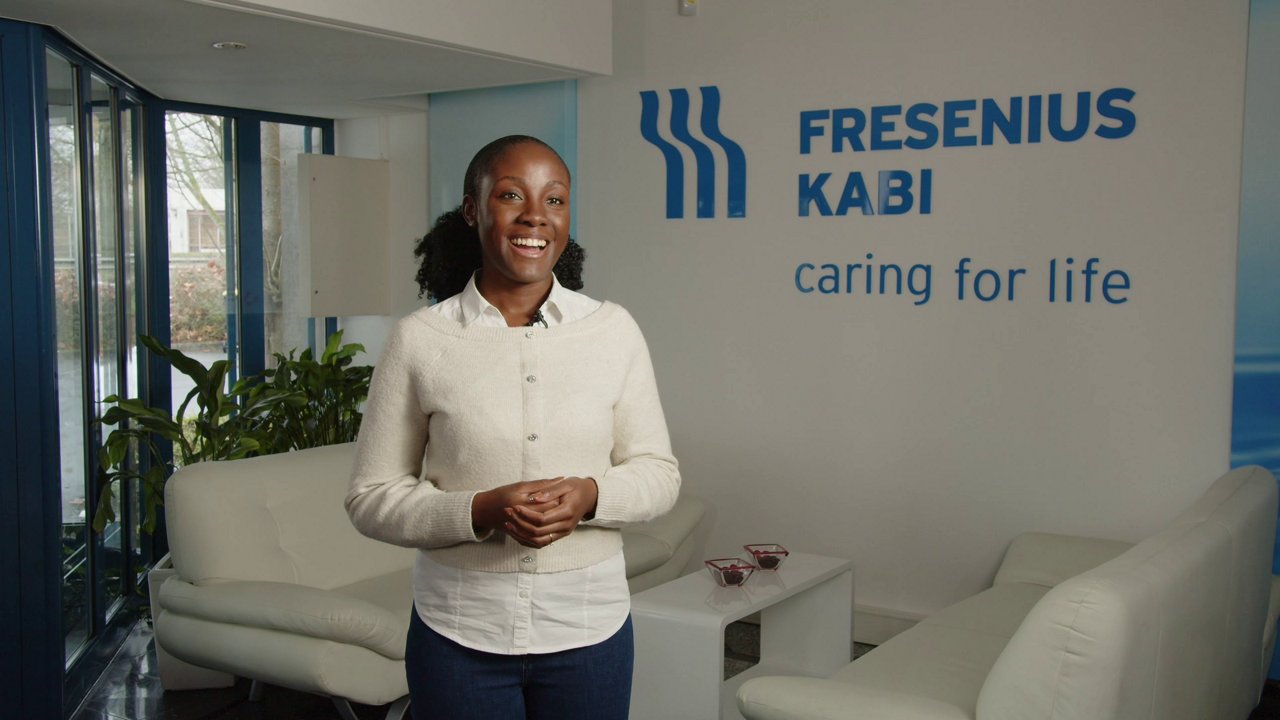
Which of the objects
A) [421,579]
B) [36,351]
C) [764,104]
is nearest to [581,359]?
[421,579]

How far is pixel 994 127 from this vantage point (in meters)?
4.48

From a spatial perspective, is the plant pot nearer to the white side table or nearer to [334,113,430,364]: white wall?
the white side table

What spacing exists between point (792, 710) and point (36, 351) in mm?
2656

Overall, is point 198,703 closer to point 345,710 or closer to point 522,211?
point 345,710

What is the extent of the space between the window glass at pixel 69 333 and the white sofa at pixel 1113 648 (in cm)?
269

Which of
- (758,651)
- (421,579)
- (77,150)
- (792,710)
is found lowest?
(758,651)

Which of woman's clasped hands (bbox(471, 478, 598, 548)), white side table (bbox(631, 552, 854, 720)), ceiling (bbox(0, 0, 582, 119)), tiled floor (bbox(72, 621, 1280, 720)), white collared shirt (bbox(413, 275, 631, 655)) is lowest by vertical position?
tiled floor (bbox(72, 621, 1280, 720))

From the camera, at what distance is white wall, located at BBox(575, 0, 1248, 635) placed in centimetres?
420

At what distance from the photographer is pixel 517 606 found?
161 cm

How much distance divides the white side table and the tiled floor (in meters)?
0.34

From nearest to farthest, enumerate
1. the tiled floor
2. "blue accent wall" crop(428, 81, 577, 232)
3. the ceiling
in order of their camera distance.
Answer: the ceiling
the tiled floor
"blue accent wall" crop(428, 81, 577, 232)

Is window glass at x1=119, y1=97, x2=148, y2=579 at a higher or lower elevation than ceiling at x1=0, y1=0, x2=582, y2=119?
lower

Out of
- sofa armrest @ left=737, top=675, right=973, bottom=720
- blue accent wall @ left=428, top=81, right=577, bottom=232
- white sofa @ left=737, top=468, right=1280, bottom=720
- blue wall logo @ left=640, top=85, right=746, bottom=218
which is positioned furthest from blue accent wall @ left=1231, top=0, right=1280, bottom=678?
→ blue accent wall @ left=428, top=81, right=577, bottom=232

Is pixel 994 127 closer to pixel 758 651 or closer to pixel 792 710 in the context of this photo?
pixel 758 651
